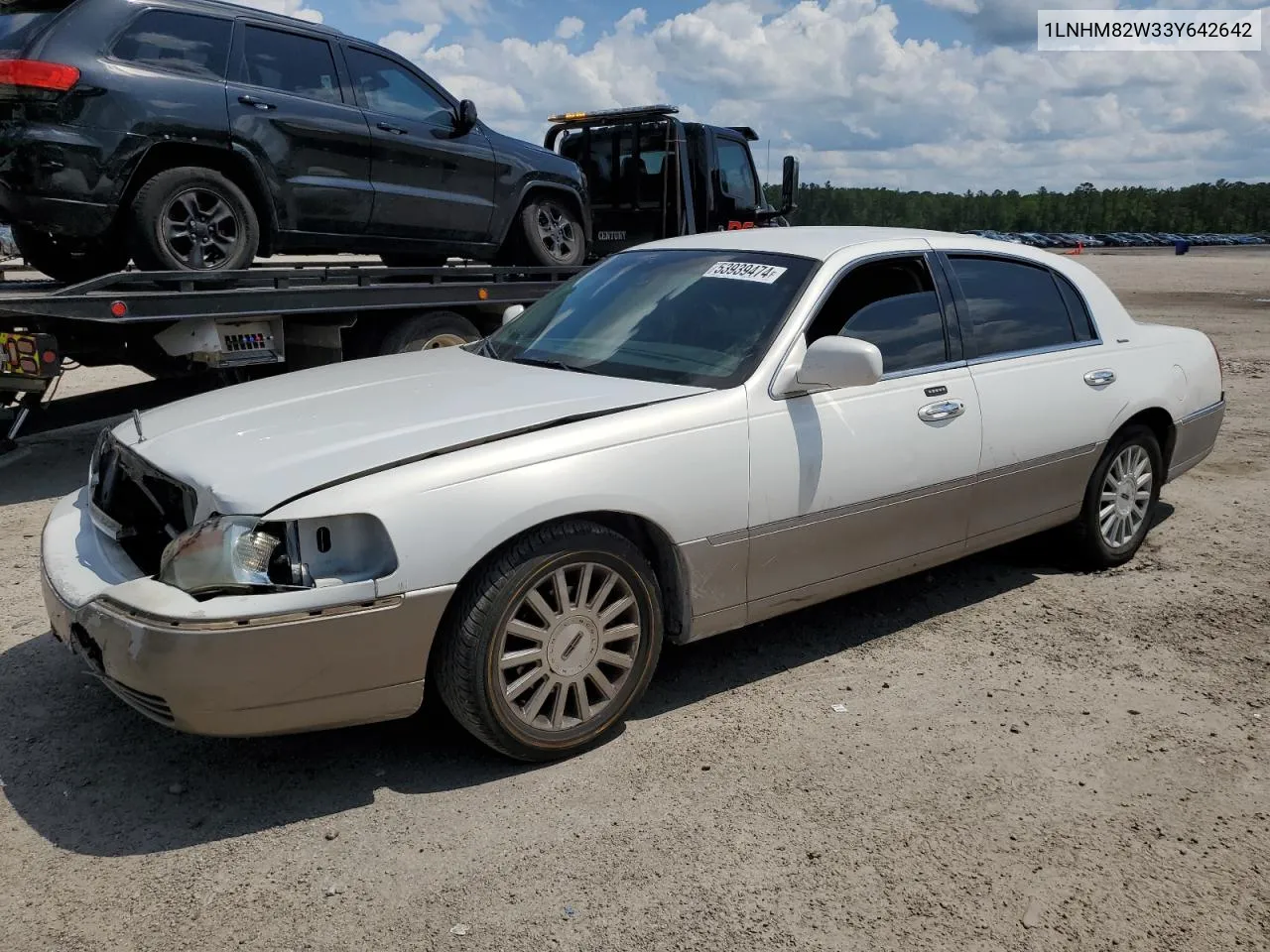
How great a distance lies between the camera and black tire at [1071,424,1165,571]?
16.5 feet

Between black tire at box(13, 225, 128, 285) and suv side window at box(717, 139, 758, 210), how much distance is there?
5936 millimetres

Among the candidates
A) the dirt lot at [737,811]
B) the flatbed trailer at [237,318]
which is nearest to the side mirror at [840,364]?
the dirt lot at [737,811]

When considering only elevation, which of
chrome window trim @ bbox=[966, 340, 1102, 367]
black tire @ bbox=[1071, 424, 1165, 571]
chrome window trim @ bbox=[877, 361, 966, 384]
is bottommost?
black tire @ bbox=[1071, 424, 1165, 571]

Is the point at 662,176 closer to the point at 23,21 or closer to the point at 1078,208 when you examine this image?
the point at 23,21

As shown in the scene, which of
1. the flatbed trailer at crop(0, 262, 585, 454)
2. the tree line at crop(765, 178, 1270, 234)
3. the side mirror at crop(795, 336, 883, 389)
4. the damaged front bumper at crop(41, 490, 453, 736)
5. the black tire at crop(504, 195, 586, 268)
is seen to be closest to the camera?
the damaged front bumper at crop(41, 490, 453, 736)

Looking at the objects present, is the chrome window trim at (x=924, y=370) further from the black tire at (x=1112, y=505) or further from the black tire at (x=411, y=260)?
the black tire at (x=411, y=260)

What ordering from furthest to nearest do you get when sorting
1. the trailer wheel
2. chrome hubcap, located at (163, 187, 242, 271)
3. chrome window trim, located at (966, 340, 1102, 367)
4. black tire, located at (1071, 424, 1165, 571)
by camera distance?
1. the trailer wheel
2. chrome hubcap, located at (163, 187, 242, 271)
3. black tire, located at (1071, 424, 1165, 571)
4. chrome window trim, located at (966, 340, 1102, 367)

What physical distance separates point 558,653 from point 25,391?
422 cm

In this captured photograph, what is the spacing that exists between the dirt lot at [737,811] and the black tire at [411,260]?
14.8 feet

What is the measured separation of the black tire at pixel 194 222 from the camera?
20.7 ft

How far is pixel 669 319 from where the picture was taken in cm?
413

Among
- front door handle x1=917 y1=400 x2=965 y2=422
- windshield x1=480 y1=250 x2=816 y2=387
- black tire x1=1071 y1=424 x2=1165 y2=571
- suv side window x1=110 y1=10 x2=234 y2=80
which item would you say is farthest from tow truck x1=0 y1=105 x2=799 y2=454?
black tire x1=1071 y1=424 x2=1165 y2=571

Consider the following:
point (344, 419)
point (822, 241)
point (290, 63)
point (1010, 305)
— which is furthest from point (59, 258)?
point (1010, 305)

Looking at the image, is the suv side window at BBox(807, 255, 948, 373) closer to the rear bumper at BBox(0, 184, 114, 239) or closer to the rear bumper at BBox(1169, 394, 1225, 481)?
the rear bumper at BBox(1169, 394, 1225, 481)
